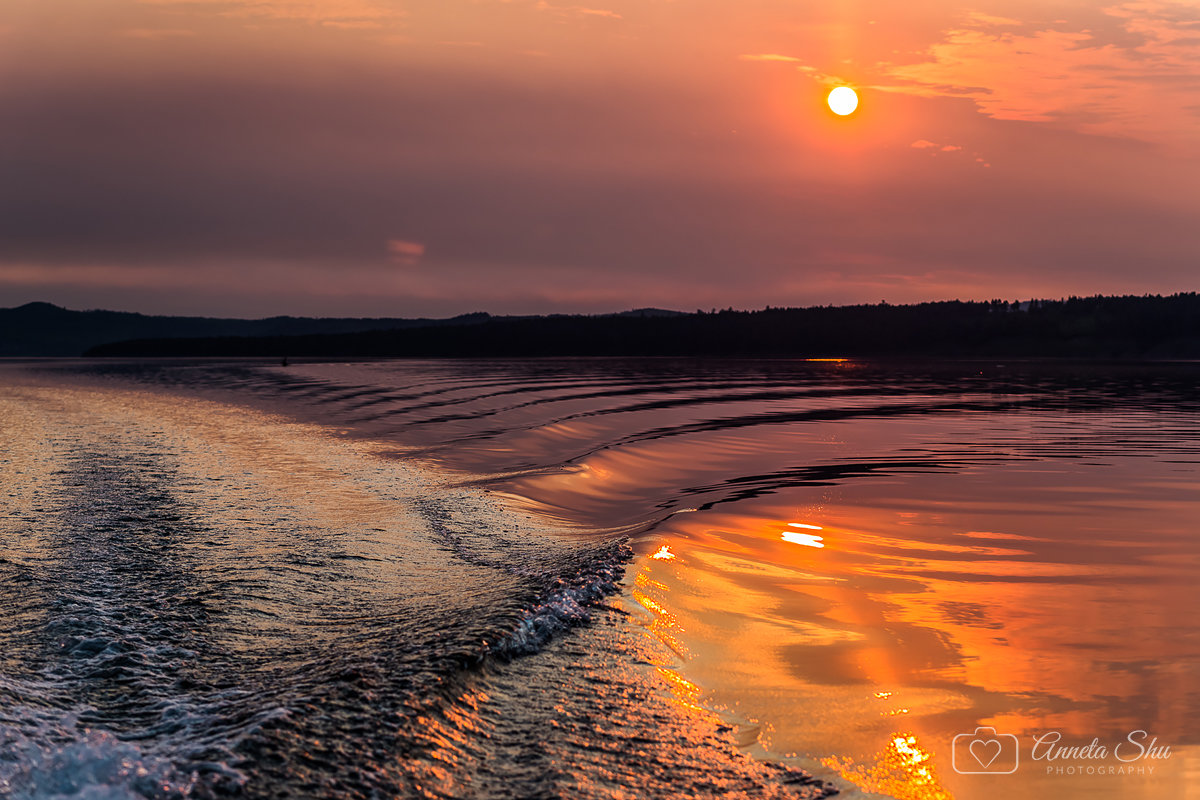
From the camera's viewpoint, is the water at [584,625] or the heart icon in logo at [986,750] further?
the heart icon in logo at [986,750]

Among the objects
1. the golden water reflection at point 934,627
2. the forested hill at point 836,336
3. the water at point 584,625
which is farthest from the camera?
the forested hill at point 836,336

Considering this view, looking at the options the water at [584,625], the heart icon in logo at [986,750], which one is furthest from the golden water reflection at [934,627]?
the heart icon in logo at [986,750]

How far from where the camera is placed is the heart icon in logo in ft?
18.4

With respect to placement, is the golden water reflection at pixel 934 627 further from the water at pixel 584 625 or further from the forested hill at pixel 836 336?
the forested hill at pixel 836 336

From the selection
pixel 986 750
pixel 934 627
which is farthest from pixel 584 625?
pixel 986 750

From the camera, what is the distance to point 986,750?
5738 mm

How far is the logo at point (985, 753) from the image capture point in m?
5.51

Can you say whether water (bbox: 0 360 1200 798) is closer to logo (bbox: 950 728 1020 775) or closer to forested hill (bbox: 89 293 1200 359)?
logo (bbox: 950 728 1020 775)

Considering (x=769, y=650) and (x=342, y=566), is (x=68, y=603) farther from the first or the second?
(x=769, y=650)

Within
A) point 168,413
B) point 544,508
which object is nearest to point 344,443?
point 544,508

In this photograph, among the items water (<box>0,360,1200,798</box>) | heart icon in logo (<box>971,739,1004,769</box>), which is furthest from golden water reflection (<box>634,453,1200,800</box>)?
heart icon in logo (<box>971,739,1004,769</box>)

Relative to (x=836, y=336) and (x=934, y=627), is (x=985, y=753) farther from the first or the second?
(x=836, y=336)

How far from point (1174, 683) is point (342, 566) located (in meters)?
7.92

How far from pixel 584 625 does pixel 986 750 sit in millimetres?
3530
